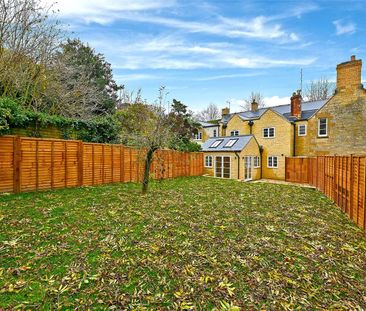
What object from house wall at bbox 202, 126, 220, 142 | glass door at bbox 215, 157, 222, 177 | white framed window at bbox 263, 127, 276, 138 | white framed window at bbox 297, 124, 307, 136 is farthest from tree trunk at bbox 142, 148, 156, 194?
house wall at bbox 202, 126, 220, 142

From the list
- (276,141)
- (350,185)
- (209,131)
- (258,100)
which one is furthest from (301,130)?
(258,100)

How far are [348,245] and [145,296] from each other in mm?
4187

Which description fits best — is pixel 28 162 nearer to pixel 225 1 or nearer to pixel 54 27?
pixel 54 27

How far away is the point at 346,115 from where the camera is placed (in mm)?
15906

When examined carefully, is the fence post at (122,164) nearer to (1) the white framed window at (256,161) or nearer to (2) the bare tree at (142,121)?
Result: (2) the bare tree at (142,121)

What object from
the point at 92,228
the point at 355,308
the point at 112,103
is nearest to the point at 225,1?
the point at 92,228

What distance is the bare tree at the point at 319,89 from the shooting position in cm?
2894

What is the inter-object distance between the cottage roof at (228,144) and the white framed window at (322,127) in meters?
5.25

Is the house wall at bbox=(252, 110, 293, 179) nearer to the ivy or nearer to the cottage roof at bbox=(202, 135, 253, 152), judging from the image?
the cottage roof at bbox=(202, 135, 253, 152)

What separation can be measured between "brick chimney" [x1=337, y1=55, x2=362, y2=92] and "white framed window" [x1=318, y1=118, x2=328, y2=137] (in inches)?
93.6

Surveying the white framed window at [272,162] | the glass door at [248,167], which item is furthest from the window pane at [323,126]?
the glass door at [248,167]

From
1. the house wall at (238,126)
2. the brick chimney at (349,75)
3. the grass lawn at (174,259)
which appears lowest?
the grass lawn at (174,259)

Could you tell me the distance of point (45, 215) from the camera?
540cm

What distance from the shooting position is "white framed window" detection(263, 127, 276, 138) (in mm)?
19062
